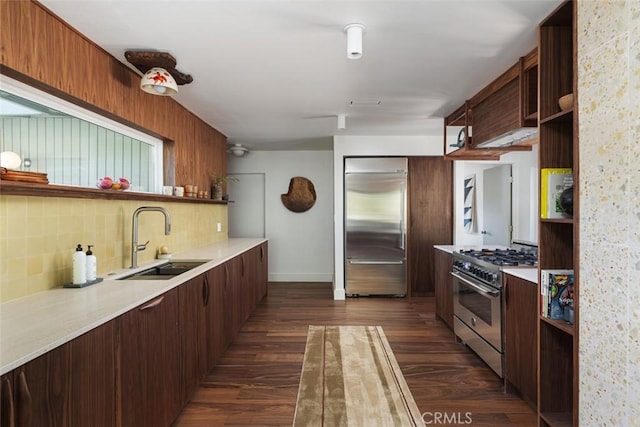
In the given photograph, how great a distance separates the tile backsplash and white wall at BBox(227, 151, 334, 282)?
3.19 metres

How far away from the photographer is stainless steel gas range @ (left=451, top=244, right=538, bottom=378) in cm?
252

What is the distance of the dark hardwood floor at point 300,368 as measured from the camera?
2.19 meters

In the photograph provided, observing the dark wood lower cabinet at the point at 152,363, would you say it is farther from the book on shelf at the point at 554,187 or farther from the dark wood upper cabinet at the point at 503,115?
the dark wood upper cabinet at the point at 503,115

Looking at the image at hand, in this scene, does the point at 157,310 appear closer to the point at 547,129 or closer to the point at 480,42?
the point at 547,129

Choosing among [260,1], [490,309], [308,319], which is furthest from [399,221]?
[260,1]

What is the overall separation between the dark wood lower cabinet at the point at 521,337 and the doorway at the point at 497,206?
5.02 ft

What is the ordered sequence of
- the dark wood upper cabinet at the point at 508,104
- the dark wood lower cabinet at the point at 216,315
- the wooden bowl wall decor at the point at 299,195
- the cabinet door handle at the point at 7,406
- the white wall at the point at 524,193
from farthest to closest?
the wooden bowl wall decor at the point at 299,195 < the white wall at the point at 524,193 < the dark wood lower cabinet at the point at 216,315 < the dark wood upper cabinet at the point at 508,104 < the cabinet door handle at the point at 7,406

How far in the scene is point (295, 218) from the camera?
6.20 metres

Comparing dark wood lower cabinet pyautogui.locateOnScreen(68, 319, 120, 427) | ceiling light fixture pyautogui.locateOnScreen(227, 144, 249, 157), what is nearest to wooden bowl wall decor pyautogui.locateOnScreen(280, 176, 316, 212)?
ceiling light fixture pyautogui.locateOnScreen(227, 144, 249, 157)

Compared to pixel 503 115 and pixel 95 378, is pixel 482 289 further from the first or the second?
pixel 95 378

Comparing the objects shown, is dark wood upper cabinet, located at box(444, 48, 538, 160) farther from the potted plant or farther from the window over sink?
the window over sink

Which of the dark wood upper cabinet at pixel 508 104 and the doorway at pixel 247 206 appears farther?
the doorway at pixel 247 206

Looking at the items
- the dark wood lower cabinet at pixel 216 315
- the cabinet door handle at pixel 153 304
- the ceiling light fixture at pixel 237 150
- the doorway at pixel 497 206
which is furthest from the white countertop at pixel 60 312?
the ceiling light fixture at pixel 237 150

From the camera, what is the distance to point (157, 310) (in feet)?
5.93
